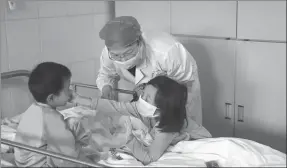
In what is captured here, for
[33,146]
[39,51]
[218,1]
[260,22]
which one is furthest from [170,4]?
[33,146]

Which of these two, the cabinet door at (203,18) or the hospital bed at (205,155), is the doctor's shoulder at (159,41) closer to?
the cabinet door at (203,18)

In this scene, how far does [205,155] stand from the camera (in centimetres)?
81

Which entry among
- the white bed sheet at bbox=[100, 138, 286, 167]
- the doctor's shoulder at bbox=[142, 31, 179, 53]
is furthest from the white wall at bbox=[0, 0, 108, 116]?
the white bed sheet at bbox=[100, 138, 286, 167]

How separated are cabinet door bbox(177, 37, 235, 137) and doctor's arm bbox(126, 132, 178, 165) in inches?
4.2

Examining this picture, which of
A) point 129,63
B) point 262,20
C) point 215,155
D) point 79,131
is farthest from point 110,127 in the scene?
point 262,20

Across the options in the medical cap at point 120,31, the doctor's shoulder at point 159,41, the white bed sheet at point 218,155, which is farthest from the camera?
the doctor's shoulder at point 159,41

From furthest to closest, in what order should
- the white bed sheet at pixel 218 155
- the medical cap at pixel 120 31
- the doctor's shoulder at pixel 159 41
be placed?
the doctor's shoulder at pixel 159 41 < the medical cap at pixel 120 31 < the white bed sheet at pixel 218 155

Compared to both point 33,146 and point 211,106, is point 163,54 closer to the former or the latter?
point 211,106

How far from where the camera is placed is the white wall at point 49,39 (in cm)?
88

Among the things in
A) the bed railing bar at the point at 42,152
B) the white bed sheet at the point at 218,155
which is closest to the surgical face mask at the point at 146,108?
the white bed sheet at the point at 218,155

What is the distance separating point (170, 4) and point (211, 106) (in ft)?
0.96

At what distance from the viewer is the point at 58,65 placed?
0.87 m

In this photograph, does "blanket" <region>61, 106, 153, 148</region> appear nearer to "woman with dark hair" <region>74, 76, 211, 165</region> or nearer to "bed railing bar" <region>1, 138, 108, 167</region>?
"woman with dark hair" <region>74, 76, 211, 165</region>

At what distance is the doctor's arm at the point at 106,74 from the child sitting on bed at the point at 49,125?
0.08 m
